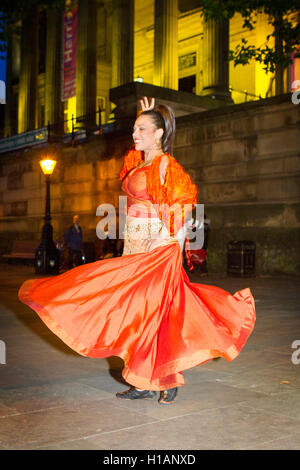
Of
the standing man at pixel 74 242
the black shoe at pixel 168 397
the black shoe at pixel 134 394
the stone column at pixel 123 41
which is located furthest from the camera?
the stone column at pixel 123 41

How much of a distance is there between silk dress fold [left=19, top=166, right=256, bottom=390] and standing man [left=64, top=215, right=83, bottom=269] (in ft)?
44.8

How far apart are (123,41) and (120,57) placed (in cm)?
76

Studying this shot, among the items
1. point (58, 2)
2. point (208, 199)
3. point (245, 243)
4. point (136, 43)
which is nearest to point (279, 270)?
point (245, 243)

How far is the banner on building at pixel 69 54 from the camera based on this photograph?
30688mm

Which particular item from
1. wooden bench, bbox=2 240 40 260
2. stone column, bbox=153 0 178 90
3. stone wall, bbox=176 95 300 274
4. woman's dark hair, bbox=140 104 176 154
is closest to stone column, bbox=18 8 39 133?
stone column, bbox=153 0 178 90

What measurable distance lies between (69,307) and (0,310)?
5.86 m

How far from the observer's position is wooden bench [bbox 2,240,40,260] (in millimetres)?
22203

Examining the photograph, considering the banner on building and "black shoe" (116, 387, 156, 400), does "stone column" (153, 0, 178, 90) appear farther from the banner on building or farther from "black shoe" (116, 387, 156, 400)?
"black shoe" (116, 387, 156, 400)

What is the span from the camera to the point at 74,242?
58.9 feet

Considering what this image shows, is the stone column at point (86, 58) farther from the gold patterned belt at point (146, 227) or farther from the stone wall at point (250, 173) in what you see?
the gold patterned belt at point (146, 227)

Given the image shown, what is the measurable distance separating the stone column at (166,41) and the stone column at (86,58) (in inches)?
184

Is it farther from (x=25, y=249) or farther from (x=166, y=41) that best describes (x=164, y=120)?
(x=166, y=41)

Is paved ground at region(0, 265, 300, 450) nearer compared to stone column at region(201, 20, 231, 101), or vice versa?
paved ground at region(0, 265, 300, 450)

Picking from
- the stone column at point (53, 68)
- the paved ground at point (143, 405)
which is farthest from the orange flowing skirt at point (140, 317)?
the stone column at point (53, 68)
